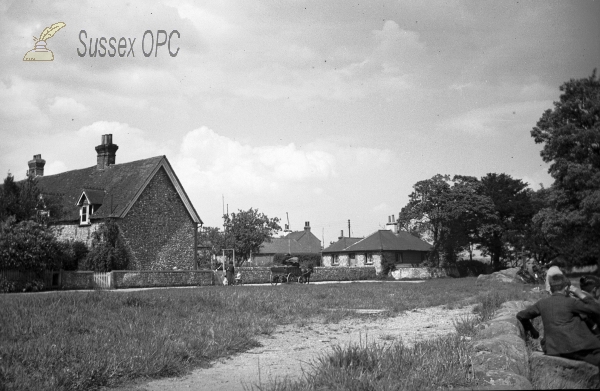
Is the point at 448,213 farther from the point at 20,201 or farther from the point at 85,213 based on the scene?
the point at 20,201

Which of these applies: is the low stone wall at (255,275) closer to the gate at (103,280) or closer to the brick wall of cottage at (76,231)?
the gate at (103,280)

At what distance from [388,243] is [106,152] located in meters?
36.1

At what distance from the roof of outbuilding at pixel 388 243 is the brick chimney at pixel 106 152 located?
111ft

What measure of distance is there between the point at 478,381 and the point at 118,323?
663 cm

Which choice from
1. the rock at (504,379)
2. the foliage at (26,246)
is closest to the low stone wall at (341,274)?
the foliage at (26,246)

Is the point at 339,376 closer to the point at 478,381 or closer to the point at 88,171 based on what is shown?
the point at 478,381

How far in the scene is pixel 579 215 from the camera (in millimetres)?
35375

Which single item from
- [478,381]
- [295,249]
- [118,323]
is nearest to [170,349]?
[118,323]

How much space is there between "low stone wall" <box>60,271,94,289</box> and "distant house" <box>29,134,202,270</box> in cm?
562

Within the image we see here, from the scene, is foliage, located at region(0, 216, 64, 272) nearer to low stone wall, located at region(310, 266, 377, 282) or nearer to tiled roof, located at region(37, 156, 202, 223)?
tiled roof, located at region(37, 156, 202, 223)

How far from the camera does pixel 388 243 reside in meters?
66.2

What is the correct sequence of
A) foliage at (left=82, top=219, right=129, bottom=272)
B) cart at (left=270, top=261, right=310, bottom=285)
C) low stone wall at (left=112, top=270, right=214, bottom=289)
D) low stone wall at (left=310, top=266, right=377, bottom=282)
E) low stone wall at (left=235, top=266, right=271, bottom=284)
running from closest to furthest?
low stone wall at (left=112, top=270, right=214, bottom=289) → foliage at (left=82, top=219, right=129, bottom=272) → cart at (left=270, top=261, right=310, bottom=285) → low stone wall at (left=235, top=266, right=271, bottom=284) → low stone wall at (left=310, top=266, right=377, bottom=282)

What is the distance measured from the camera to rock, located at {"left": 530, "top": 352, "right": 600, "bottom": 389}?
5164mm

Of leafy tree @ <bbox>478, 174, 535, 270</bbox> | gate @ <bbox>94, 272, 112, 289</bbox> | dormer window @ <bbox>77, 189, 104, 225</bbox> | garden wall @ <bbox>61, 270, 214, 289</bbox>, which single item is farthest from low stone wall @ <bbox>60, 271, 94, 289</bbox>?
leafy tree @ <bbox>478, 174, 535, 270</bbox>
